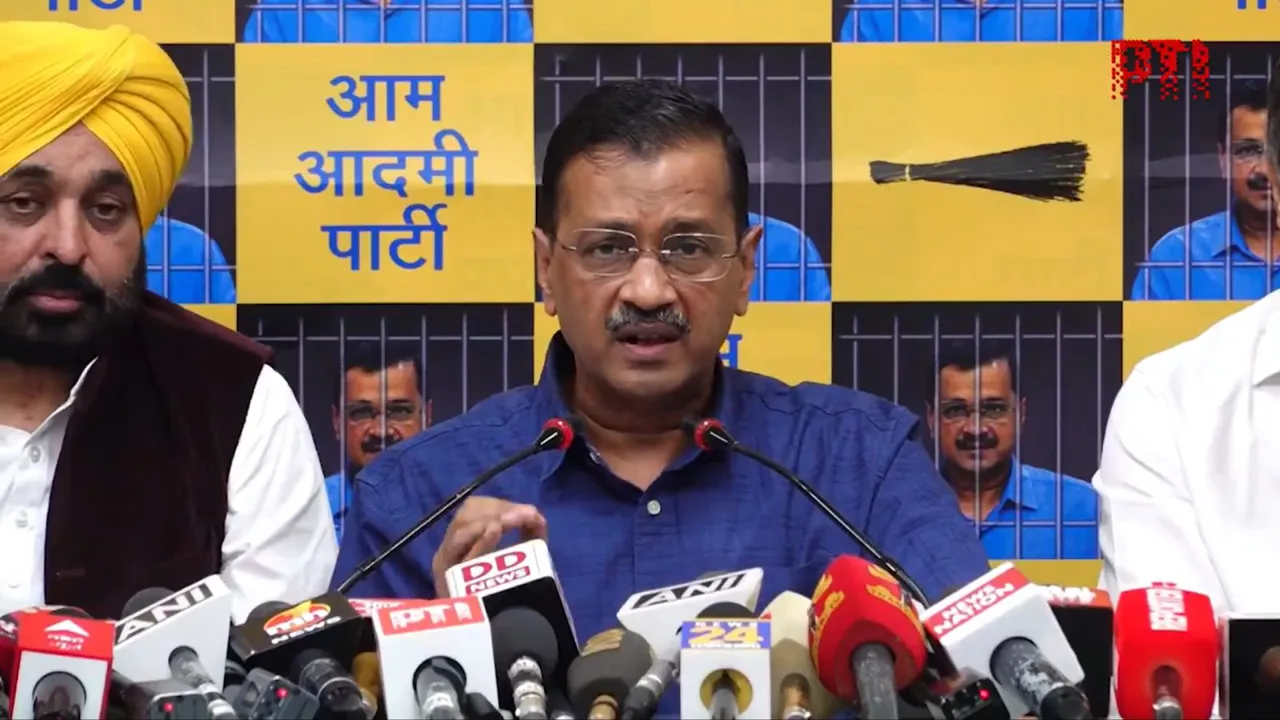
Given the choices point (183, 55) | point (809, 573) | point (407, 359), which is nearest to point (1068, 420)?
point (809, 573)

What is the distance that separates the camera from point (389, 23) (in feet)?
8.87

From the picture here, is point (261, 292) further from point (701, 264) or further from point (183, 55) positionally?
point (701, 264)

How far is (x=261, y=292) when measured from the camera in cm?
272

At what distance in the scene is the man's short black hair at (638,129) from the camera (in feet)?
7.07

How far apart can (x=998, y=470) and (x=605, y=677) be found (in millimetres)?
1516

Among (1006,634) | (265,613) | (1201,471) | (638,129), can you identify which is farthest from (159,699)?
(1201,471)

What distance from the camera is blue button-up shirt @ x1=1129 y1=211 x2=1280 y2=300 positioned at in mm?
2727

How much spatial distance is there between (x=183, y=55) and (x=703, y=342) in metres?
1.11

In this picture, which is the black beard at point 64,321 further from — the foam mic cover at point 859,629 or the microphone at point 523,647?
the foam mic cover at point 859,629

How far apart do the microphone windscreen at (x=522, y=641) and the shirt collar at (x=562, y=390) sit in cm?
80

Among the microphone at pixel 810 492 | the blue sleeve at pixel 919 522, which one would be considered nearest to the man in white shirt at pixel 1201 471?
the blue sleeve at pixel 919 522

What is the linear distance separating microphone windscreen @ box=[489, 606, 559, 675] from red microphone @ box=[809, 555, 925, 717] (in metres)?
0.23

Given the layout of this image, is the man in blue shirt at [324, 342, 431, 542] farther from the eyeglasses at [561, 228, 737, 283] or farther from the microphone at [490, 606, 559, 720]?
the microphone at [490, 606, 559, 720]

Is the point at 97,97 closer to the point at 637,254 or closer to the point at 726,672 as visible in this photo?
the point at 637,254
